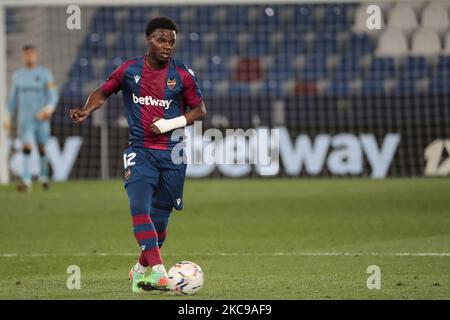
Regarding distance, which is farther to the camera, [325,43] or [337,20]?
[337,20]

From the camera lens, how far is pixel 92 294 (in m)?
7.38

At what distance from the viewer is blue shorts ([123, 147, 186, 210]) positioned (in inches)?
307

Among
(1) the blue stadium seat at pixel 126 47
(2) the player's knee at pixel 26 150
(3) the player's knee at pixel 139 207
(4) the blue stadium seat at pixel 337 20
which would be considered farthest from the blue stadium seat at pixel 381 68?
(3) the player's knee at pixel 139 207

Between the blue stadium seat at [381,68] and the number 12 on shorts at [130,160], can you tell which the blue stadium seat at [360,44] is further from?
the number 12 on shorts at [130,160]

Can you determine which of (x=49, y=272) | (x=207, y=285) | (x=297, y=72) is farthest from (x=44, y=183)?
(x=207, y=285)

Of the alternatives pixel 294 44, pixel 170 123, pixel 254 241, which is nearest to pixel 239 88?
pixel 294 44

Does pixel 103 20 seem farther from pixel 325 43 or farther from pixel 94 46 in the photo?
pixel 325 43

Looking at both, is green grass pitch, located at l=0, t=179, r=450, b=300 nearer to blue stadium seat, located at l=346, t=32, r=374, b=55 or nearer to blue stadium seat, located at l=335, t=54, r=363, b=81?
blue stadium seat, located at l=335, t=54, r=363, b=81

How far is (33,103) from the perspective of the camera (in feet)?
62.4

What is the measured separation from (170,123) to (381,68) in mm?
17062

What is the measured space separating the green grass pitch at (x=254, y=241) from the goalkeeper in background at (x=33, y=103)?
2.66 ft

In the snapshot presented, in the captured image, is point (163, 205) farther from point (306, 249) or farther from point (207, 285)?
point (306, 249)
